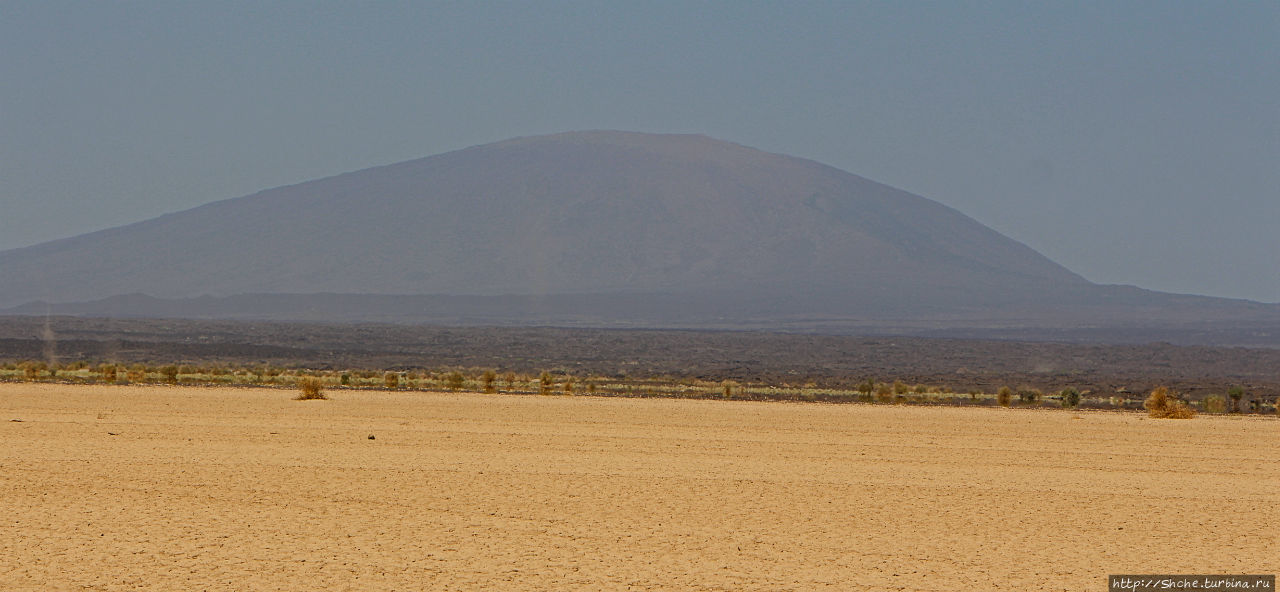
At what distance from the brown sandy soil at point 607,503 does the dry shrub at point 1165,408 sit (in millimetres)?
4001

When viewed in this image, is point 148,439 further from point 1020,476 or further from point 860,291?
point 860,291

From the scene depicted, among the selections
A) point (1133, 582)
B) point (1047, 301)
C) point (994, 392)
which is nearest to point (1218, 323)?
point (1047, 301)

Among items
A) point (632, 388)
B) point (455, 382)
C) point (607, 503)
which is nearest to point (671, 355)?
point (632, 388)

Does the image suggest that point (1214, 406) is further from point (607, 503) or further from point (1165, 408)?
point (607, 503)

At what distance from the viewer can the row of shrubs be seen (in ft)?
119

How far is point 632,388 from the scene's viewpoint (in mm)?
39500

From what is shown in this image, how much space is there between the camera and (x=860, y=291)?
193500 millimetres

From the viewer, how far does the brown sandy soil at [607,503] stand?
11.6m

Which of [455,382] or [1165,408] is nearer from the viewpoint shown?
[1165,408]

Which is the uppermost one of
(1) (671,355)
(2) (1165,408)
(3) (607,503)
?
(1) (671,355)

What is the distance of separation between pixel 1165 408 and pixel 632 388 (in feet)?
46.4

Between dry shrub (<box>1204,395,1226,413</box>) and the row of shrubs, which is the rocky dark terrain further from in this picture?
dry shrub (<box>1204,395,1226,413</box>)

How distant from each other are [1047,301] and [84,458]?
187 meters

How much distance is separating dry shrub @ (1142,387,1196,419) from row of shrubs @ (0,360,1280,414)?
2.75 metres
